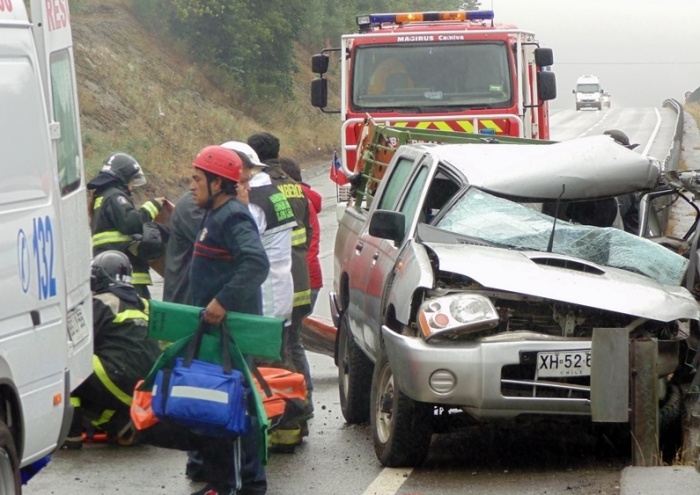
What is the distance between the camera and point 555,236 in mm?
7793

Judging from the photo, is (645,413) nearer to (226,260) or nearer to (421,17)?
(226,260)

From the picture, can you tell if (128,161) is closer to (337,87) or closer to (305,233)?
(305,233)

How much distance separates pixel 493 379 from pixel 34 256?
2311 mm

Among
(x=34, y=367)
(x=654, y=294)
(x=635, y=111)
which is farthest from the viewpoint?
(x=635, y=111)

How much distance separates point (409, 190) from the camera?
27.8 feet

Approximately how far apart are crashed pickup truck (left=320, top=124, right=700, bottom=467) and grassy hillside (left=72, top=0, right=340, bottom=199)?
1776 cm

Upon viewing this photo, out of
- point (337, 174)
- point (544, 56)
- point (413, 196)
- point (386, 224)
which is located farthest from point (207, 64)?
point (386, 224)

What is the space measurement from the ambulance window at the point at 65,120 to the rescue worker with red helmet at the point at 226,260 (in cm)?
60

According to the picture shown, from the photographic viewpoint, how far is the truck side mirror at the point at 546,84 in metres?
16.8

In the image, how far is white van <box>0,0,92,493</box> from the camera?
540 centimetres

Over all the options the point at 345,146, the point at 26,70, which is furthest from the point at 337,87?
the point at 26,70

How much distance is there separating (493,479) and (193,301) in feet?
5.73

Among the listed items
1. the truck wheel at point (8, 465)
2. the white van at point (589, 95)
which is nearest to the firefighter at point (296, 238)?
the truck wheel at point (8, 465)

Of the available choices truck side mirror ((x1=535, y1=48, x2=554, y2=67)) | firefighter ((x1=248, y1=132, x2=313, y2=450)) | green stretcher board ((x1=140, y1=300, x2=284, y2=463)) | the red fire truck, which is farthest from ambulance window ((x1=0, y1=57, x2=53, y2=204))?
truck side mirror ((x1=535, y1=48, x2=554, y2=67))
